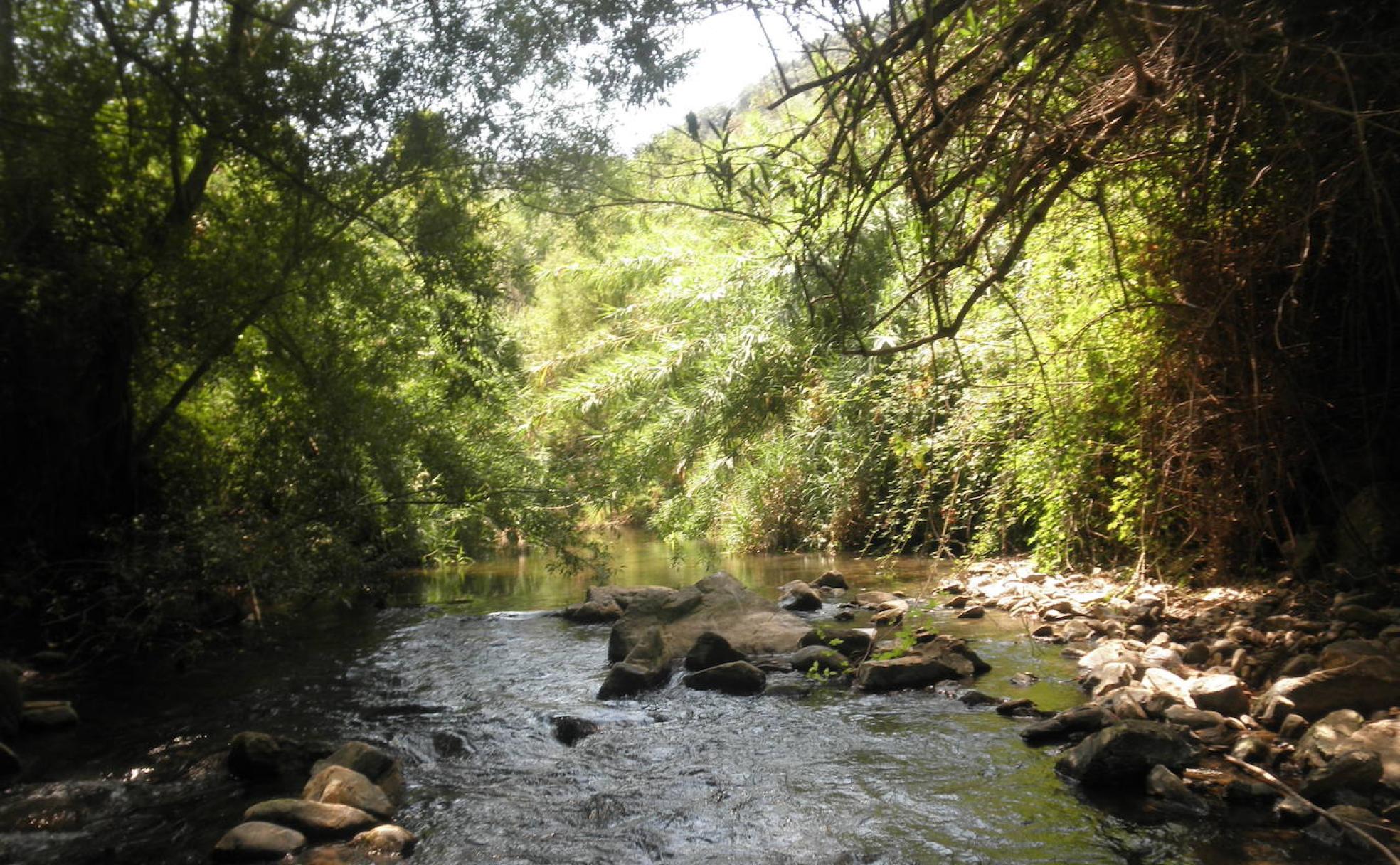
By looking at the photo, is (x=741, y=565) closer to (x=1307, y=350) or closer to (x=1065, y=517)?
(x=1065, y=517)

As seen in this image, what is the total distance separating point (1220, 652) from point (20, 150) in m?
6.46

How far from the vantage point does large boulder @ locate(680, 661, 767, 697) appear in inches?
221

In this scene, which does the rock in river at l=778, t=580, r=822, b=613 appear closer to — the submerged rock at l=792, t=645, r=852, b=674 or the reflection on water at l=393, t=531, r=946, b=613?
the reflection on water at l=393, t=531, r=946, b=613

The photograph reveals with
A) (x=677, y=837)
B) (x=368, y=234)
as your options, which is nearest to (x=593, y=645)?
(x=368, y=234)

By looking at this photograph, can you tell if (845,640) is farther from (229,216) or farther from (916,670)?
(229,216)

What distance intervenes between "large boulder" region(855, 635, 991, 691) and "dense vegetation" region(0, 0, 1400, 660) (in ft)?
2.02

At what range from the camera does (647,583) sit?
34.7 ft

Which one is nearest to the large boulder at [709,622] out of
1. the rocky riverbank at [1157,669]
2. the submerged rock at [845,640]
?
the rocky riverbank at [1157,669]

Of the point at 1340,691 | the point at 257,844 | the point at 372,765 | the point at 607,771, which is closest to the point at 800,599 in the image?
the point at 607,771

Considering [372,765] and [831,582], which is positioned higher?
[831,582]

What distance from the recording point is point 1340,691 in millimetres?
3850

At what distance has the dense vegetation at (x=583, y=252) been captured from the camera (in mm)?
3961

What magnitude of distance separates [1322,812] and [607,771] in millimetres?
2642

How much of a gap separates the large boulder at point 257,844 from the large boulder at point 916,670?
301cm
